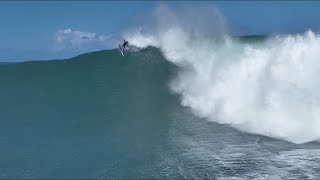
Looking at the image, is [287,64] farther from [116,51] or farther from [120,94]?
[116,51]

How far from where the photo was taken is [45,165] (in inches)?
442

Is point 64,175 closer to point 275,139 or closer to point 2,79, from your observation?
point 275,139

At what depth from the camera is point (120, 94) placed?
1908 cm

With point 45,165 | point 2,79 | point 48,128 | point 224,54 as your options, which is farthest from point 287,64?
point 2,79

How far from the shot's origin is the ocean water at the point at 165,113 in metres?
11.3

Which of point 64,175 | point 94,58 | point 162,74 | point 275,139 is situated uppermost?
point 94,58

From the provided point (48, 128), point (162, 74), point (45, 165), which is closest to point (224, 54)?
point (162, 74)

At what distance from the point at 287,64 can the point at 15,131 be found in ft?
33.9

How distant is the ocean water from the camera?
36.9 ft

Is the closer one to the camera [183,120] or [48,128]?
[48,128]

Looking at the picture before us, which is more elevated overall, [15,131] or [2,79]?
[2,79]

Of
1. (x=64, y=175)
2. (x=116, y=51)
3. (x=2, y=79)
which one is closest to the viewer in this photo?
(x=64, y=175)

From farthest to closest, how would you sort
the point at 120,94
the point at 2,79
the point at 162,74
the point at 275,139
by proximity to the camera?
the point at 2,79 < the point at 162,74 < the point at 120,94 < the point at 275,139

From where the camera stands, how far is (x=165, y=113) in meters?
17.0
